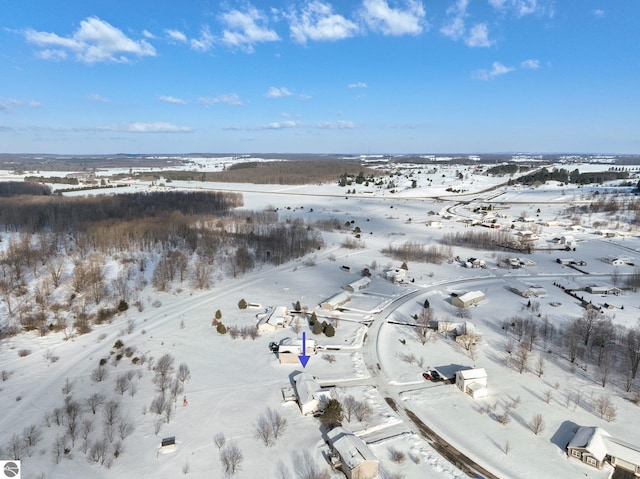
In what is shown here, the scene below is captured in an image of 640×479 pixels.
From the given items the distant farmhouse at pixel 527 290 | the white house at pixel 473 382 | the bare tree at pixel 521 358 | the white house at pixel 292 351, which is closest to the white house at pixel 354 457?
the white house at pixel 473 382

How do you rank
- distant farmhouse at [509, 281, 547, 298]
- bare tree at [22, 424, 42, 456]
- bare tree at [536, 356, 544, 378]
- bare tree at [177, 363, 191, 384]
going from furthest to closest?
distant farmhouse at [509, 281, 547, 298]
bare tree at [536, 356, 544, 378]
bare tree at [177, 363, 191, 384]
bare tree at [22, 424, 42, 456]

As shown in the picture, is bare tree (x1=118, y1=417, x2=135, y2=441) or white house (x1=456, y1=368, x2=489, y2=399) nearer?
bare tree (x1=118, y1=417, x2=135, y2=441)

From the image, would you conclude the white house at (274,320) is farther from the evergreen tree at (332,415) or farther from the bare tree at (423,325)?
the evergreen tree at (332,415)

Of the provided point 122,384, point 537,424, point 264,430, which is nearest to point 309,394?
point 264,430

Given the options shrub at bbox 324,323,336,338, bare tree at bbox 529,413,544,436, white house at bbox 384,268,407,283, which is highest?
white house at bbox 384,268,407,283

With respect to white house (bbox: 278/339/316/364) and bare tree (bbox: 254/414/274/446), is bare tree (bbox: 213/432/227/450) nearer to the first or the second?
bare tree (bbox: 254/414/274/446)

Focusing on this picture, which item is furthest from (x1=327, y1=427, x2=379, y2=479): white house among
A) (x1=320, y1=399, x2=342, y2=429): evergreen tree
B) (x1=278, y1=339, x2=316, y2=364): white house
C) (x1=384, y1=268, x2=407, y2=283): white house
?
(x1=384, y1=268, x2=407, y2=283): white house
